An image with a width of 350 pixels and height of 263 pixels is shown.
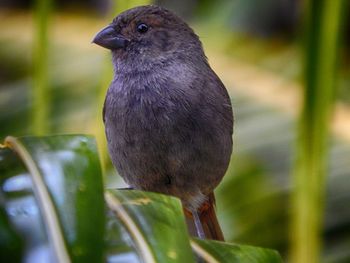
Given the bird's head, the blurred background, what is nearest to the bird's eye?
the bird's head

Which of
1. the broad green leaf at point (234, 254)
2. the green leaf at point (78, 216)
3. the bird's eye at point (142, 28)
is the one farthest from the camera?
the bird's eye at point (142, 28)

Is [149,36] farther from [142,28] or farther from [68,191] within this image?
[68,191]

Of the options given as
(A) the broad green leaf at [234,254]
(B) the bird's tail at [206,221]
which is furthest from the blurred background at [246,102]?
(A) the broad green leaf at [234,254]

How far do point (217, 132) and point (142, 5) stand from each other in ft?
1.23

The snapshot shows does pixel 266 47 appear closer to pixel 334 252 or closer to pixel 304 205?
pixel 334 252

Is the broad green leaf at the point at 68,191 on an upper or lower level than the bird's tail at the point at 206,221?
upper

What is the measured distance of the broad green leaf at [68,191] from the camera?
1295 millimetres

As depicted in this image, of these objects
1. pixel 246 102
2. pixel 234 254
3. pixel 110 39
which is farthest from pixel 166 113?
pixel 246 102

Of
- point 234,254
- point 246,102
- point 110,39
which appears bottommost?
point 234,254

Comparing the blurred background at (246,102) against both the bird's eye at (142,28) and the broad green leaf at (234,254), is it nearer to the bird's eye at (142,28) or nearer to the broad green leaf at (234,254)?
the bird's eye at (142,28)

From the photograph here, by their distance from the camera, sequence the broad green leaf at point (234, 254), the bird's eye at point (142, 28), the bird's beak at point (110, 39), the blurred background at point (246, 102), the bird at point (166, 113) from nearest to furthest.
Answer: the broad green leaf at point (234, 254)
the bird at point (166, 113)
the bird's beak at point (110, 39)
the bird's eye at point (142, 28)
the blurred background at point (246, 102)

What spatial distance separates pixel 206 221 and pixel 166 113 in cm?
36

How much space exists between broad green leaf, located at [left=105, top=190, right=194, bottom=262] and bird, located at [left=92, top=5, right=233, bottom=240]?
702mm

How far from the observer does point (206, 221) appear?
2.39 metres
